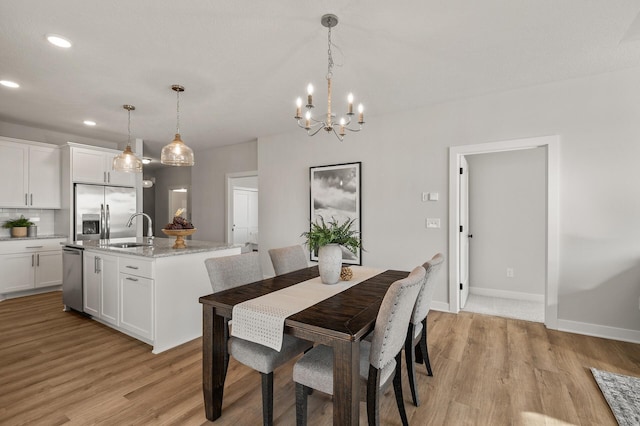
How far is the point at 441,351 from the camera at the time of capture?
2.76 meters

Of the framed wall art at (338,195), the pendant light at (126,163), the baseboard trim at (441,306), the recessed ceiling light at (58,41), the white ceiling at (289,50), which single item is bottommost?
the baseboard trim at (441,306)

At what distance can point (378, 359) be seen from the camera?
146cm

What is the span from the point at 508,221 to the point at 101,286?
16.9 ft

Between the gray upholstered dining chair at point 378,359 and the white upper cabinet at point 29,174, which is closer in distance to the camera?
the gray upholstered dining chair at point 378,359

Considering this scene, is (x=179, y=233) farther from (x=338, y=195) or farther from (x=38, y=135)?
(x=38, y=135)

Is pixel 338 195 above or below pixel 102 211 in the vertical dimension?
above

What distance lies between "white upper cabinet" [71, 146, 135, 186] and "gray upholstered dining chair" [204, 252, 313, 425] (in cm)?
422

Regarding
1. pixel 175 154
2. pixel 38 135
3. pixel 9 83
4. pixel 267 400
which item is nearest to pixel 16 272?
pixel 38 135

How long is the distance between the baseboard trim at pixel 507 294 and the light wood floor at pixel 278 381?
122 cm

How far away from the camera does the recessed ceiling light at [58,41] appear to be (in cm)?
236

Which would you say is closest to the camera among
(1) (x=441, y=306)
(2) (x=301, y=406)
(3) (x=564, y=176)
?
(2) (x=301, y=406)

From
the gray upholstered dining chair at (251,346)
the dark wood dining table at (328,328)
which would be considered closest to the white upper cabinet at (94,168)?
the gray upholstered dining chair at (251,346)

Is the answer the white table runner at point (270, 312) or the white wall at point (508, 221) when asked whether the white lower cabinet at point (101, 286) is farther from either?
the white wall at point (508, 221)

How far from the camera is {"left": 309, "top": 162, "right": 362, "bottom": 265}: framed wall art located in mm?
4406
